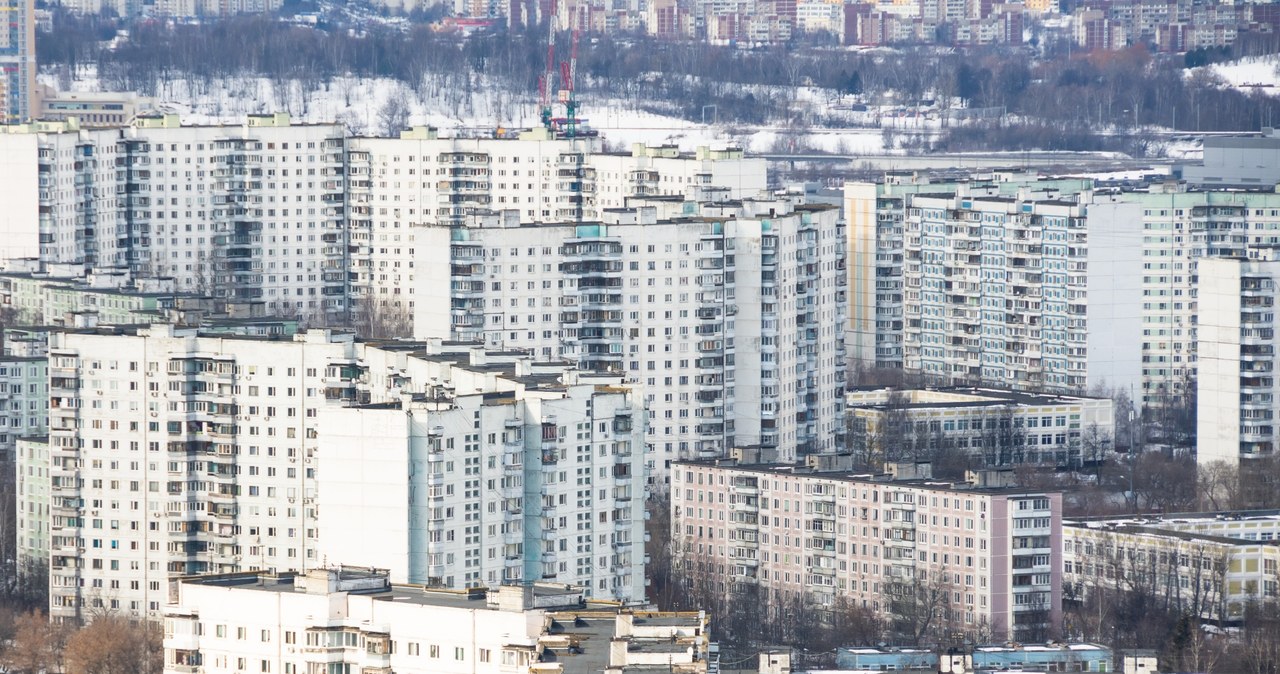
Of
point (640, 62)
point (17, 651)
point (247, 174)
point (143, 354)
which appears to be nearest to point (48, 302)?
point (247, 174)

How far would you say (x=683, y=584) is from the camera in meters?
53.0

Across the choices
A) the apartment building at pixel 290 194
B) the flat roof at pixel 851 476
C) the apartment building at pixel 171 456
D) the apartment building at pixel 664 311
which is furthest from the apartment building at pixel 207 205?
the apartment building at pixel 171 456

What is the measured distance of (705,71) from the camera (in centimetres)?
14525

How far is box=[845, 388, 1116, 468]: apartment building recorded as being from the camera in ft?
214

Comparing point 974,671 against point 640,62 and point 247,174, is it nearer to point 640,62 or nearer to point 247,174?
point 247,174

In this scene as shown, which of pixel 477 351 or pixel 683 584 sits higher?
pixel 477 351

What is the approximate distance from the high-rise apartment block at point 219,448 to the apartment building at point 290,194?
88.1ft

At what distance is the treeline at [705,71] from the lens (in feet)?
445

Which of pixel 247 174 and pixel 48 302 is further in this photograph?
pixel 247 174

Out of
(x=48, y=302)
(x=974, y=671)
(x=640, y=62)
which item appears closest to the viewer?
(x=974, y=671)

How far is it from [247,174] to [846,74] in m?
66.8

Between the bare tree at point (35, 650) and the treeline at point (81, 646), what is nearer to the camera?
the treeline at point (81, 646)

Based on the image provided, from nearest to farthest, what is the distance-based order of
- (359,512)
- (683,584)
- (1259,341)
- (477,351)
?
(359,512)
(477,351)
(683,584)
(1259,341)

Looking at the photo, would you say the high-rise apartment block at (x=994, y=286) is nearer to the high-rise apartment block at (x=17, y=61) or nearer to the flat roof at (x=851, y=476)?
the flat roof at (x=851, y=476)
